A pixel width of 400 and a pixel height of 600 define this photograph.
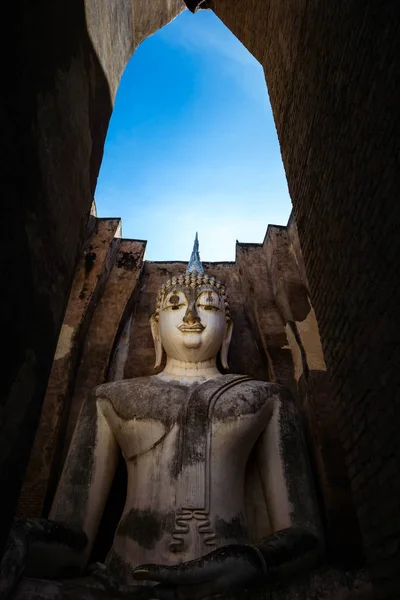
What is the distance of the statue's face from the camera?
434 centimetres

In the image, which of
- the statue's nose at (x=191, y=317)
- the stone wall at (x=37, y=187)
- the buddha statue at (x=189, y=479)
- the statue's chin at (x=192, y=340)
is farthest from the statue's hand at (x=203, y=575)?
the statue's nose at (x=191, y=317)

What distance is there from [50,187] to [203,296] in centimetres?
280

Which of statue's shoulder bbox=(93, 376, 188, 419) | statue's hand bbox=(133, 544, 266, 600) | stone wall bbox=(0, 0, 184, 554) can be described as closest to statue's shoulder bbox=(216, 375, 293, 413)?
statue's shoulder bbox=(93, 376, 188, 419)

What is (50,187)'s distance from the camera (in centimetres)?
191

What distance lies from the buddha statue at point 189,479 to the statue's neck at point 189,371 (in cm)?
1

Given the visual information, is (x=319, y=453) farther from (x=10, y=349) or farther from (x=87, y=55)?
(x=87, y=55)

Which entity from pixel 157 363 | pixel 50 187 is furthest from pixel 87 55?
pixel 157 363

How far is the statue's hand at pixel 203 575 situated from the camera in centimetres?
213

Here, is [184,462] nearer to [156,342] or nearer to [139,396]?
[139,396]

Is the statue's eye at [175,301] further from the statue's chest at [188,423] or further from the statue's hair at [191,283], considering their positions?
the statue's chest at [188,423]

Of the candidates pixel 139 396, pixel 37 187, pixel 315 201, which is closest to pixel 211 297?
pixel 139 396

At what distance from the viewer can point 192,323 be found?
171 inches

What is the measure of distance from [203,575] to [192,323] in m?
2.46

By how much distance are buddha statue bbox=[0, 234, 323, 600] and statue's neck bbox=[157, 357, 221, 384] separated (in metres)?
0.01
